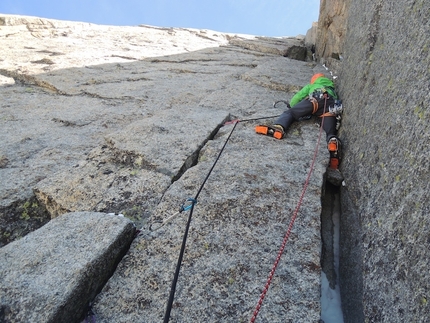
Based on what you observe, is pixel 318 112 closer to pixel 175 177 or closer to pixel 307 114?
pixel 307 114

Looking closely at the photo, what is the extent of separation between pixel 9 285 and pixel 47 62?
7.38 metres

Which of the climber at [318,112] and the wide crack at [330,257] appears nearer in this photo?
the wide crack at [330,257]

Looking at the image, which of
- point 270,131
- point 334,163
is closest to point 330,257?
point 334,163

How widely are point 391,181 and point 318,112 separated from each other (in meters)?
2.62

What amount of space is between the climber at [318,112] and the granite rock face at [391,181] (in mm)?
185

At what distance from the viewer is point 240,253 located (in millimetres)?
2123

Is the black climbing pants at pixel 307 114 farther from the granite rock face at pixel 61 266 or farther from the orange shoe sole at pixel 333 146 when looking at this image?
the granite rock face at pixel 61 266

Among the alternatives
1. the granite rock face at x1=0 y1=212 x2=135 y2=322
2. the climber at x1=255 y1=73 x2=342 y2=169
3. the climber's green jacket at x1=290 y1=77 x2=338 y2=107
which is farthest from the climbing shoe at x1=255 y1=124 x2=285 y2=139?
the granite rock face at x1=0 y1=212 x2=135 y2=322

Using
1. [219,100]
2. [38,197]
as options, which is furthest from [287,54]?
[38,197]

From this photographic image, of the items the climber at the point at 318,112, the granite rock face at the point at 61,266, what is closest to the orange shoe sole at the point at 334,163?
the climber at the point at 318,112

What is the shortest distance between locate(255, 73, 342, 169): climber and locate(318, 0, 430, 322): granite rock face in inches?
7.3

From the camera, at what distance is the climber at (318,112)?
3.68 m

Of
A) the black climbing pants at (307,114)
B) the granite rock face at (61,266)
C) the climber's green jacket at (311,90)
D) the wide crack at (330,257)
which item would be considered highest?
the climber's green jacket at (311,90)

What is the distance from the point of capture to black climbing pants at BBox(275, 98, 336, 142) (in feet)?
13.8
